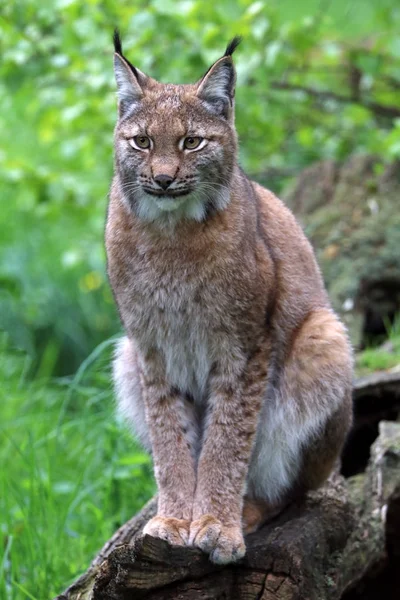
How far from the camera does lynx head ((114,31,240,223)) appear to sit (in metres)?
3.37

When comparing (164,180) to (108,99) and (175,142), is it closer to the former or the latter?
(175,142)

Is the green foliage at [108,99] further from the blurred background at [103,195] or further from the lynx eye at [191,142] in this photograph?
the lynx eye at [191,142]

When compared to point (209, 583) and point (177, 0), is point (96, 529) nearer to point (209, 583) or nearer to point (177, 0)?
point (209, 583)

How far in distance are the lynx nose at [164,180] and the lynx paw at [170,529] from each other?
1237 millimetres

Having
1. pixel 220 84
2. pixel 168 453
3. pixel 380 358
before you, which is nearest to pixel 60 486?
pixel 168 453

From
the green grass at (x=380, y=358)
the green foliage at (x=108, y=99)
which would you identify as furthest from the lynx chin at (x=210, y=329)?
the green foliage at (x=108, y=99)

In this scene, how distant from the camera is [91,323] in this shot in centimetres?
762

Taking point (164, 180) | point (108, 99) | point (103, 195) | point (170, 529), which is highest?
point (108, 99)

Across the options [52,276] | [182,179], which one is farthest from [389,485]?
[52,276]

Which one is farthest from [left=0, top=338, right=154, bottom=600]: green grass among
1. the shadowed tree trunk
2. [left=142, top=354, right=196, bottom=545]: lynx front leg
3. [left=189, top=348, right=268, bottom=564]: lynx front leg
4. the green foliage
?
the green foliage

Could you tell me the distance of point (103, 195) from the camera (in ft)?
24.6

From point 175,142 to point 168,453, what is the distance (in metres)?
1.21

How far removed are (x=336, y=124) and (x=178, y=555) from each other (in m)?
5.34

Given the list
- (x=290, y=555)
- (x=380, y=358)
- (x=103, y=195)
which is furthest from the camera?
(x=103, y=195)
